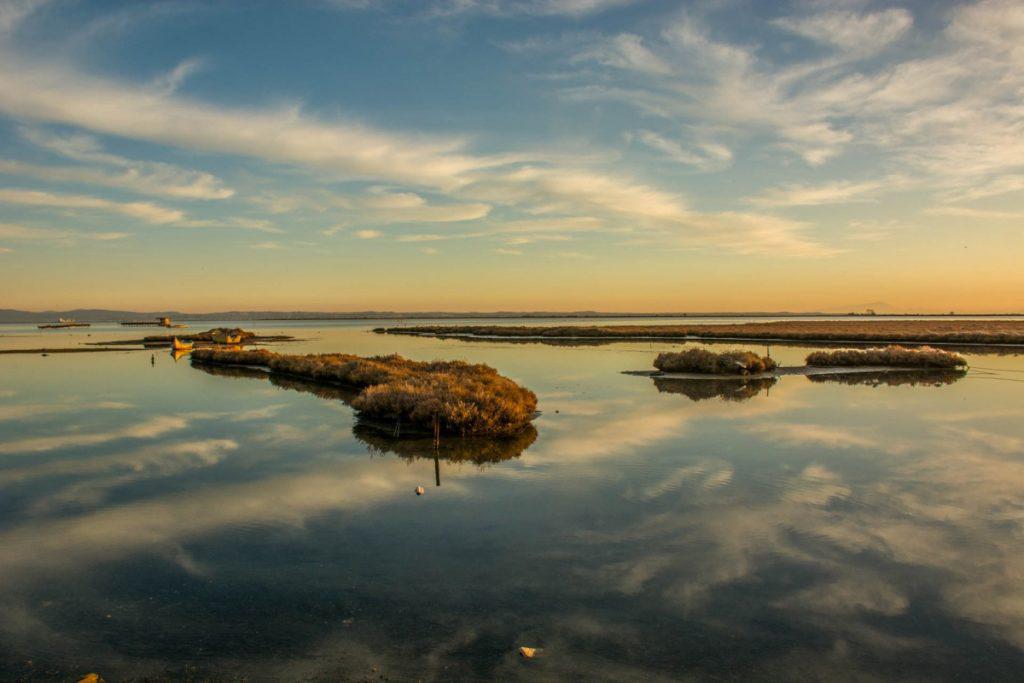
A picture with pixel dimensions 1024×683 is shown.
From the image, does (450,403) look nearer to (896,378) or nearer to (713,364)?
(713,364)

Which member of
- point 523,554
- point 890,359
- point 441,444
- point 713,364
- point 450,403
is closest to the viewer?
point 523,554

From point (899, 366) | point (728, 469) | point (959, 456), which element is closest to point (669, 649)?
point (728, 469)

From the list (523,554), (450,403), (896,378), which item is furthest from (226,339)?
(523,554)

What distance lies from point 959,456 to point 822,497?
5.73 metres

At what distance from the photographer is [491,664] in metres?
6.04

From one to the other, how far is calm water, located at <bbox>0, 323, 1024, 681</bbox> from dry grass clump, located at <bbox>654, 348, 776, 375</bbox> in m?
16.8


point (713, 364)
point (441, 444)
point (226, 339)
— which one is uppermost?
point (226, 339)

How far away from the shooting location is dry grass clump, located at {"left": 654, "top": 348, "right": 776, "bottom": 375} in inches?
1390

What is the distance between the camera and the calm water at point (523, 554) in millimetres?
6246

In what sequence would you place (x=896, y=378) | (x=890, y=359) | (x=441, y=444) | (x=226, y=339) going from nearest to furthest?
1. (x=441, y=444)
2. (x=896, y=378)
3. (x=890, y=359)
4. (x=226, y=339)

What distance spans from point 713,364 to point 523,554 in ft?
95.3

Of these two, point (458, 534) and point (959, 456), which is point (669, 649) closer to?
point (458, 534)

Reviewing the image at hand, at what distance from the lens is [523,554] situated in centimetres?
886

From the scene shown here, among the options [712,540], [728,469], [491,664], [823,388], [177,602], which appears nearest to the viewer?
[491,664]
